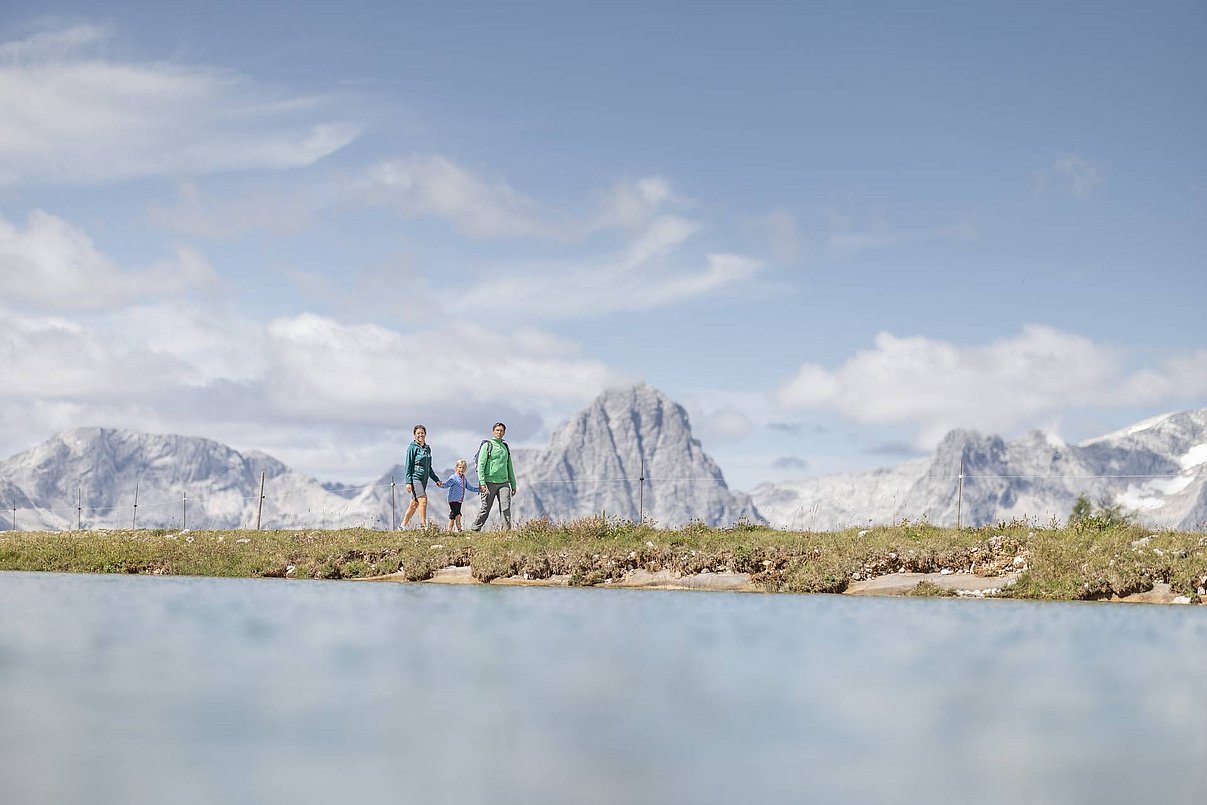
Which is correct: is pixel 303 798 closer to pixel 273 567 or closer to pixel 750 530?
pixel 273 567

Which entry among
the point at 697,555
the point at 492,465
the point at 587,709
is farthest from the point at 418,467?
the point at 587,709

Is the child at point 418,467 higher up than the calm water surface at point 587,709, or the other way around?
the child at point 418,467

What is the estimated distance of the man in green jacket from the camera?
90.2 ft

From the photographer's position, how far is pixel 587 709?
282 inches

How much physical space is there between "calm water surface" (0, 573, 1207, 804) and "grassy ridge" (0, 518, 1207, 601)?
5.48 metres

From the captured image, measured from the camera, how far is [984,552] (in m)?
19.9

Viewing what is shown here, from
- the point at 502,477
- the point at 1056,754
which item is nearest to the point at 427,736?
the point at 1056,754

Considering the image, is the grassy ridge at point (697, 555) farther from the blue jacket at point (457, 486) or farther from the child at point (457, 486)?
the blue jacket at point (457, 486)

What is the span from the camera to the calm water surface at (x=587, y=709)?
5309 millimetres

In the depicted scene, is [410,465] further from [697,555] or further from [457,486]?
[697,555]

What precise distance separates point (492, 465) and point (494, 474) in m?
0.23

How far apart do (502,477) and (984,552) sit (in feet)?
39.4

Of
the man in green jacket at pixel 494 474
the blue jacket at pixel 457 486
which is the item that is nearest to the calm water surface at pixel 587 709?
the man in green jacket at pixel 494 474

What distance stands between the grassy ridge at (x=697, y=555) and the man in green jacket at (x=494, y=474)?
257 cm
